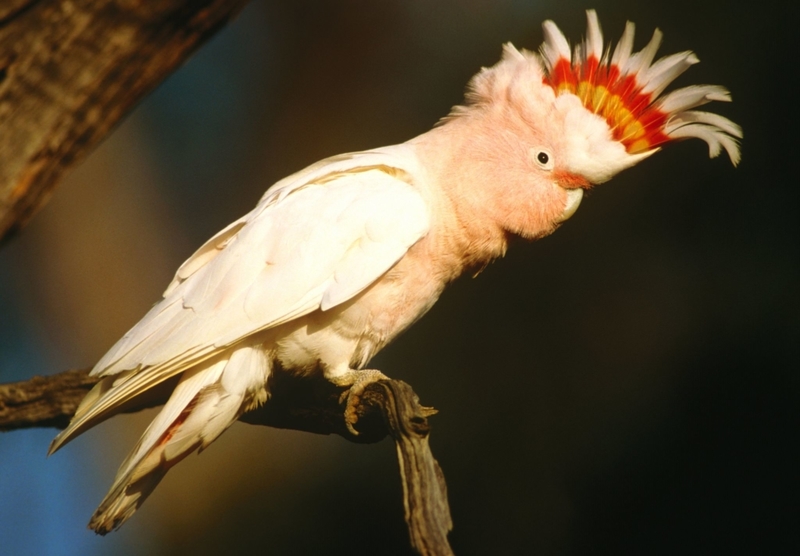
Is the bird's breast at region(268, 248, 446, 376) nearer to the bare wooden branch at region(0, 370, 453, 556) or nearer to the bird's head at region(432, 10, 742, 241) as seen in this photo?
the bare wooden branch at region(0, 370, 453, 556)

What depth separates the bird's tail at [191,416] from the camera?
1014 millimetres

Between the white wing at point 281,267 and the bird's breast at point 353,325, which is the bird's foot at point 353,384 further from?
the white wing at point 281,267

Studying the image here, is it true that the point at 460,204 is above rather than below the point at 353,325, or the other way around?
above

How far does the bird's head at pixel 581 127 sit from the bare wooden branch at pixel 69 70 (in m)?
0.50

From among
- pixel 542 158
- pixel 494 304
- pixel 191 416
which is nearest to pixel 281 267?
pixel 191 416

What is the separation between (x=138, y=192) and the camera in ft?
6.47

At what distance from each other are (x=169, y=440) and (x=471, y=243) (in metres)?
0.54

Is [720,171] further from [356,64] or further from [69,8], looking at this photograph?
[69,8]

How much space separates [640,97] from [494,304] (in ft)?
2.95

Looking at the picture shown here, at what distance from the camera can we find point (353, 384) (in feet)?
3.56

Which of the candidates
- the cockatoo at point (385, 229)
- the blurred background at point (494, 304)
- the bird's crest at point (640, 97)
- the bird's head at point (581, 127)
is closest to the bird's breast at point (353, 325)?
the cockatoo at point (385, 229)

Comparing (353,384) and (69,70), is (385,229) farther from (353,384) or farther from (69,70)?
(69,70)

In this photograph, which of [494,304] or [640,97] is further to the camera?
[494,304]

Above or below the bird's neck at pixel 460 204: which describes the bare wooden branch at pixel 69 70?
above
